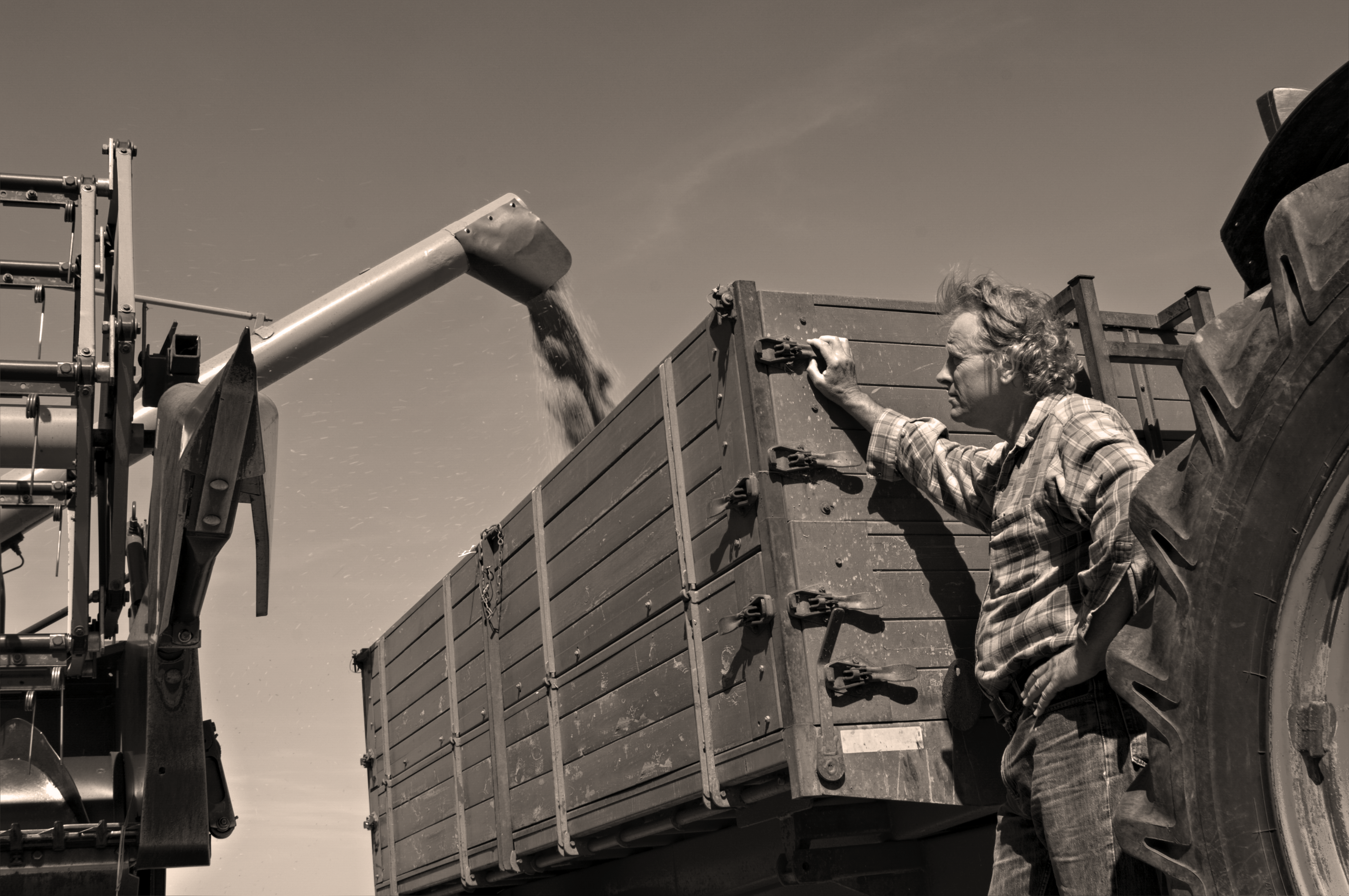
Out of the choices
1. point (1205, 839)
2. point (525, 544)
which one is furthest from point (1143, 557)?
point (525, 544)

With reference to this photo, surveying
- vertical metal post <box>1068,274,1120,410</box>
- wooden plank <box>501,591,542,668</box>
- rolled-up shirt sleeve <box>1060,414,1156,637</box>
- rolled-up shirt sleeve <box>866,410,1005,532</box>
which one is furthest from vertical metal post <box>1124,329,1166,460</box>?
A: wooden plank <box>501,591,542,668</box>

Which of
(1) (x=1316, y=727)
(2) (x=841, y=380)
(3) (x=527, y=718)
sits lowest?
(1) (x=1316, y=727)

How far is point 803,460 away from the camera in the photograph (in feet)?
11.8

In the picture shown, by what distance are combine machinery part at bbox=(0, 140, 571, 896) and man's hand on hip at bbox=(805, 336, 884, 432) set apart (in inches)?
59.9

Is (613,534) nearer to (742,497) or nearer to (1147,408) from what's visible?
(742,497)

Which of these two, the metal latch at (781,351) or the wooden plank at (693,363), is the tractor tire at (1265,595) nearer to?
the metal latch at (781,351)

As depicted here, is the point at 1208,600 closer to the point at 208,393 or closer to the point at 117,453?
the point at 208,393

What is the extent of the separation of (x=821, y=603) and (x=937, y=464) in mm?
474

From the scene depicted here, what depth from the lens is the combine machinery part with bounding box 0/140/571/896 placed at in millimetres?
3729

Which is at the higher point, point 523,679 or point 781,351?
point 781,351

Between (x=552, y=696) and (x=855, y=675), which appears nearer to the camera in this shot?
(x=855, y=675)

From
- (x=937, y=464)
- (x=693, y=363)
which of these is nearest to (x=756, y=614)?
(x=937, y=464)

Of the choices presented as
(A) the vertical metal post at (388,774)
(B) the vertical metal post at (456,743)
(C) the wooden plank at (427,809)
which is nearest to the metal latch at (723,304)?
(B) the vertical metal post at (456,743)

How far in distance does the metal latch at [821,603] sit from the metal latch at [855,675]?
14cm
